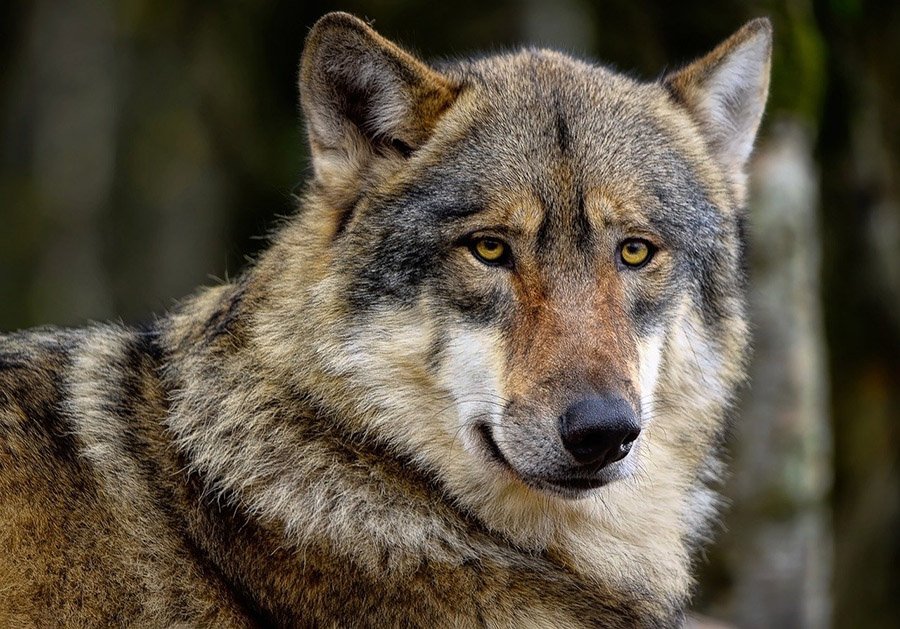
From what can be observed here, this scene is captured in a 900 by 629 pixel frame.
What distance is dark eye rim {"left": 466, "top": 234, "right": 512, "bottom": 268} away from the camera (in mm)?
4492

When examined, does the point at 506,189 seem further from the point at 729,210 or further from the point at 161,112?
the point at 161,112

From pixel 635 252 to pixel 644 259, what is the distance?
49 mm

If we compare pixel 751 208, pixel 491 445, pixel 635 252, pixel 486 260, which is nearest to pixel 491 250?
pixel 486 260

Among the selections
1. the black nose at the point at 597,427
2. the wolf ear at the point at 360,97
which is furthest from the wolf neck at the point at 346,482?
the wolf ear at the point at 360,97

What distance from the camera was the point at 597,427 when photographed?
405cm

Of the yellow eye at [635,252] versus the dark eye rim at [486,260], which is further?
the yellow eye at [635,252]

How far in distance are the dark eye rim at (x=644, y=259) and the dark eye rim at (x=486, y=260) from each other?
447 millimetres

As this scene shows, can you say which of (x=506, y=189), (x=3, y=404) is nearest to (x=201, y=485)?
(x=3, y=404)

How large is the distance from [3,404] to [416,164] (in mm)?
1908

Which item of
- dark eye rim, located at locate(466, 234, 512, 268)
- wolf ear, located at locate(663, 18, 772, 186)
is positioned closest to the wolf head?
dark eye rim, located at locate(466, 234, 512, 268)

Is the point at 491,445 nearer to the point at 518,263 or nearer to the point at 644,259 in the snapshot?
the point at 518,263

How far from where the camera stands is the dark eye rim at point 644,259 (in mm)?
4584

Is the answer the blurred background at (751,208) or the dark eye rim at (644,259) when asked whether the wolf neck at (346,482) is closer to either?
the dark eye rim at (644,259)

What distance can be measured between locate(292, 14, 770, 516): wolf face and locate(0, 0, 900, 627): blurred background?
136 cm
